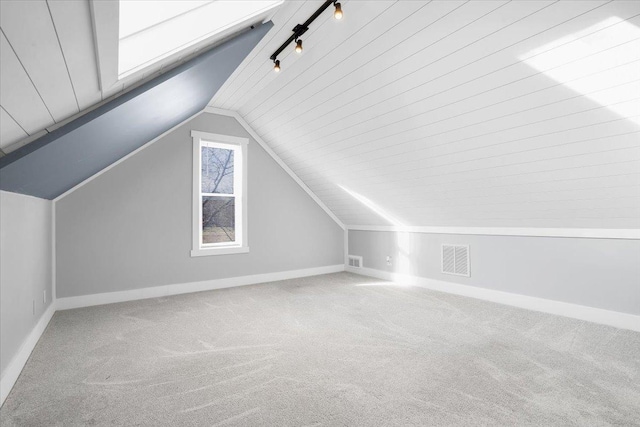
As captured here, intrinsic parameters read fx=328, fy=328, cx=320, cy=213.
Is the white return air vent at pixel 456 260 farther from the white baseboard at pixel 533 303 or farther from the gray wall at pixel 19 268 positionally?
the gray wall at pixel 19 268

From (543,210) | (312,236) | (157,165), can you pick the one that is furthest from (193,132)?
(543,210)

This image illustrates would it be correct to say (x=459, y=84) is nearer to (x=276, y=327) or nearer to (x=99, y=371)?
(x=276, y=327)

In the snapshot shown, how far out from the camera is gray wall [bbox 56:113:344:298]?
12.3 ft

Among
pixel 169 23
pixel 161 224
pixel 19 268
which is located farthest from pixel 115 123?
pixel 161 224

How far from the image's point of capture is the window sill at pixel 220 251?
445 centimetres

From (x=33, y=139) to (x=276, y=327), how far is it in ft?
7.34

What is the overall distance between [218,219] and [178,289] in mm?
1144

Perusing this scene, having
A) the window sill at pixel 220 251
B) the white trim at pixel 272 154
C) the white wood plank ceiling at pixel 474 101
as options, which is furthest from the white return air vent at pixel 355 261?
the window sill at pixel 220 251

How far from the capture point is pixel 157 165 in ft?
13.9

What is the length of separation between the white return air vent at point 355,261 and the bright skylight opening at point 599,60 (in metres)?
4.09

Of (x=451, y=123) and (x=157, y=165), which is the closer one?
(x=451, y=123)

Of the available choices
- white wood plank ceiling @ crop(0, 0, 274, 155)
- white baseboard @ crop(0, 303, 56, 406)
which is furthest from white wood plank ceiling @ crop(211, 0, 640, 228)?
white baseboard @ crop(0, 303, 56, 406)

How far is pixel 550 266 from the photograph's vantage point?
3.40 m

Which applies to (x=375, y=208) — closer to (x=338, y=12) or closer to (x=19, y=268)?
(x=338, y=12)
